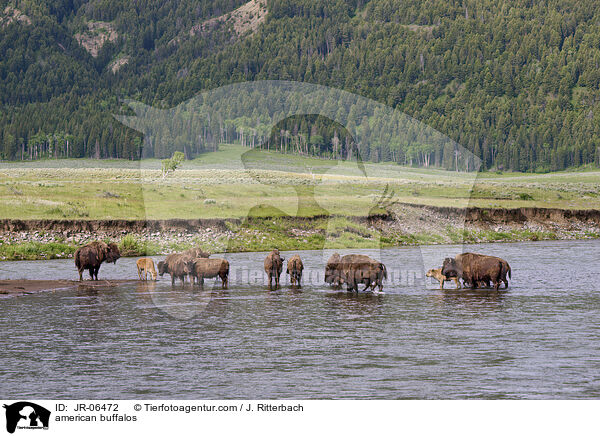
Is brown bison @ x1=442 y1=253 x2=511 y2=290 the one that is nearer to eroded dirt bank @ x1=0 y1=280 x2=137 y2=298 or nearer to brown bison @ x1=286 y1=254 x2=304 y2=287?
brown bison @ x1=286 y1=254 x2=304 y2=287

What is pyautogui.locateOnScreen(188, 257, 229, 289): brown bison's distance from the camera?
29250 mm

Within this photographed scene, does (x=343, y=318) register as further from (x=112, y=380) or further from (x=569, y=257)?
(x=569, y=257)

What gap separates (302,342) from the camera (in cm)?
1844

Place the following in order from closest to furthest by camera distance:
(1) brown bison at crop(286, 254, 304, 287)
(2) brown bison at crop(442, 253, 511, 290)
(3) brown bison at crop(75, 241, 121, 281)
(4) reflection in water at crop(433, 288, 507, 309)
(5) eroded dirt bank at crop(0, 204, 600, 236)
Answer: (4) reflection in water at crop(433, 288, 507, 309)
(2) brown bison at crop(442, 253, 511, 290)
(1) brown bison at crop(286, 254, 304, 287)
(3) brown bison at crop(75, 241, 121, 281)
(5) eroded dirt bank at crop(0, 204, 600, 236)

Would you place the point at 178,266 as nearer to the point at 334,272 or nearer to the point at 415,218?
the point at 334,272

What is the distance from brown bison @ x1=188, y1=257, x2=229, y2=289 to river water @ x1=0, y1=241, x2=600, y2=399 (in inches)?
26.1

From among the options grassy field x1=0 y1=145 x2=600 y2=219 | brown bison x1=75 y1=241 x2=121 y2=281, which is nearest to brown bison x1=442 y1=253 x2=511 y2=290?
grassy field x1=0 y1=145 x2=600 y2=219

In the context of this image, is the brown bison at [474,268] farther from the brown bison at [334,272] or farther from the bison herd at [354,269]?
the brown bison at [334,272]

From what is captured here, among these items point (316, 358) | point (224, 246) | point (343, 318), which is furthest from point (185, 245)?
point (316, 358)

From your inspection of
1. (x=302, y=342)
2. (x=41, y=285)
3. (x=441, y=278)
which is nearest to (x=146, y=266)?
(x=41, y=285)

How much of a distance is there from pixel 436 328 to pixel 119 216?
140ft
